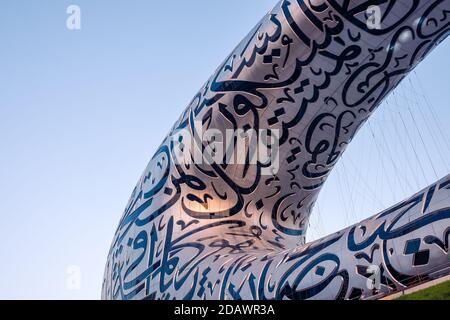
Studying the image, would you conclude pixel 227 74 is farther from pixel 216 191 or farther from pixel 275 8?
pixel 216 191

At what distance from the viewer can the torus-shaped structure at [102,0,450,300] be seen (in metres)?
8.37

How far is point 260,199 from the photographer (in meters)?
10.1

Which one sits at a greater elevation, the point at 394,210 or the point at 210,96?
the point at 210,96

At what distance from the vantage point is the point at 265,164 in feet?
32.6

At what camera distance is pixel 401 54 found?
8.94m

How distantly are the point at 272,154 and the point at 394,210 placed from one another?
4083 mm

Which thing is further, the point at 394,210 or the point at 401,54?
the point at 401,54

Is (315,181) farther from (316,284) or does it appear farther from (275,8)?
(316,284)

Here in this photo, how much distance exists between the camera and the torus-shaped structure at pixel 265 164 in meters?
8.37

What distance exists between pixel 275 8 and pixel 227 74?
1203mm
